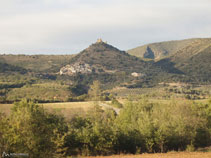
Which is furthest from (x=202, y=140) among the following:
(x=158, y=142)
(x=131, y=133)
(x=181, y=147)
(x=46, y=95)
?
(x=46, y=95)

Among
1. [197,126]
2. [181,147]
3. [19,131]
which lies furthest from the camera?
[197,126]

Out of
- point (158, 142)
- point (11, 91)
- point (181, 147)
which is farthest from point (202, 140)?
point (11, 91)

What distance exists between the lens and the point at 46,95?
5842 inches

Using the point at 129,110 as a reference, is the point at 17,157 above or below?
above

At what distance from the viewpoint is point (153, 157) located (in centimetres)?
4112

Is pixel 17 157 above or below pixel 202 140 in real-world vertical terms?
above

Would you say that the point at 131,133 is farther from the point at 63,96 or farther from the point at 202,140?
the point at 63,96

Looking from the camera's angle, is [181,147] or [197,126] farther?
[197,126]

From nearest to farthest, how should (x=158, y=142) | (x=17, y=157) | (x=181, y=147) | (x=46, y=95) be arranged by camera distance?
(x=17, y=157) → (x=158, y=142) → (x=181, y=147) → (x=46, y=95)

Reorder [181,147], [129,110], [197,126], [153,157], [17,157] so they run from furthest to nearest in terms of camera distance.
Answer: [129,110] < [197,126] < [181,147] < [153,157] < [17,157]

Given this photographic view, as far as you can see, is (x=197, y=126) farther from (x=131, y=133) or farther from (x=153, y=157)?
(x=153, y=157)

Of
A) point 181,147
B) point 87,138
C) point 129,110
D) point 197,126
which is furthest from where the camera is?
point 129,110

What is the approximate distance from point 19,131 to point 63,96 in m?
129

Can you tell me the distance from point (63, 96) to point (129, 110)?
85428 mm
